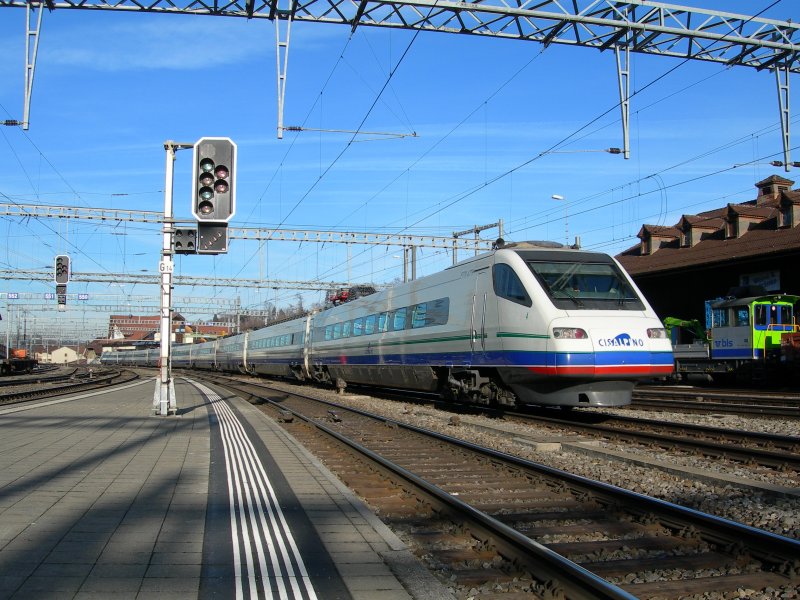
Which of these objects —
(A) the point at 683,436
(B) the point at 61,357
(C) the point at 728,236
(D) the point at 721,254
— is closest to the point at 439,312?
(A) the point at 683,436

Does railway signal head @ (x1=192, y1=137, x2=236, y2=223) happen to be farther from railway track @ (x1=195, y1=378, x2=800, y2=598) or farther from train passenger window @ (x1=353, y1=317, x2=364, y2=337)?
train passenger window @ (x1=353, y1=317, x2=364, y2=337)

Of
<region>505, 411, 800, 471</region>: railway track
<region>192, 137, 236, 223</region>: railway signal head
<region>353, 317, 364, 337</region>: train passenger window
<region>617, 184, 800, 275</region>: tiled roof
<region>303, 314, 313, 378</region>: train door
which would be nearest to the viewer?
<region>505, 411, 800, 471</region>: railway track

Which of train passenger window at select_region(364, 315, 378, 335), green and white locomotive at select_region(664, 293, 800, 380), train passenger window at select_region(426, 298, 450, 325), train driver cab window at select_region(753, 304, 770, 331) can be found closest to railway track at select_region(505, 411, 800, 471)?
train passenger window at select_region(426, 298, 450, 325)

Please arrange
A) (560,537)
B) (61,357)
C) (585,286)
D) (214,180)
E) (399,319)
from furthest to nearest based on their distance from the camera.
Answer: (61,357)
(399,319)
(214,180)
(585,286)
(560,537)

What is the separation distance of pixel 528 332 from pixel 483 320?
5.57 ft

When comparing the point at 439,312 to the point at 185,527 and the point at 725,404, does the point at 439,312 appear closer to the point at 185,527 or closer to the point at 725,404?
the point at 725,404

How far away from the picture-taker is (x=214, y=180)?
42.2ft

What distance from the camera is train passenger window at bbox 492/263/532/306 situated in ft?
40.0

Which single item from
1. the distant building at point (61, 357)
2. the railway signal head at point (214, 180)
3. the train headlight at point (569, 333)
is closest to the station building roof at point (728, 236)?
the train headlight at point (569, 333)

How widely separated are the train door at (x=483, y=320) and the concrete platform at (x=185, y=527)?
4.54m

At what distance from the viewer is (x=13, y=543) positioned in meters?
4.77

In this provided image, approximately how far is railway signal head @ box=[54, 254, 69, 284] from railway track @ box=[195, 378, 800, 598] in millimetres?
26343

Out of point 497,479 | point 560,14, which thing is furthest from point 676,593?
point 560,14

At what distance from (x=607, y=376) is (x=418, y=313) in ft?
21.7
